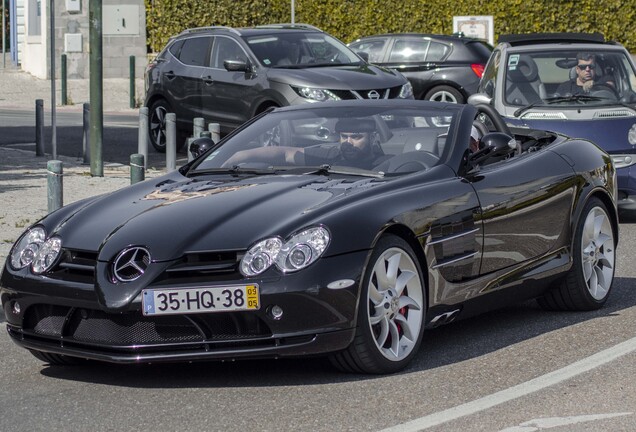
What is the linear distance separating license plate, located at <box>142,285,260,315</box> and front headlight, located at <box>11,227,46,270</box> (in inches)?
35.3

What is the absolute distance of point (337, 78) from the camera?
715 inches

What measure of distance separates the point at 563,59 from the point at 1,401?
9142mm

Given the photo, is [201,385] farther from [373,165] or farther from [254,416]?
[373,165]

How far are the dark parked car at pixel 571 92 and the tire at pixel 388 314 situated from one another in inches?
254

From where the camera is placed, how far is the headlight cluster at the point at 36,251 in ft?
23.1

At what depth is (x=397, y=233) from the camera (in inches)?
281

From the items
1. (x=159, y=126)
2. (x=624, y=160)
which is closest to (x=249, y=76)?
(x=159, y=126)

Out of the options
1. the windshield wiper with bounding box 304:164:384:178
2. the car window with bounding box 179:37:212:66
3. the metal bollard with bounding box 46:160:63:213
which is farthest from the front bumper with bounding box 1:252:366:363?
the car window with bounding box 179:37:212:66

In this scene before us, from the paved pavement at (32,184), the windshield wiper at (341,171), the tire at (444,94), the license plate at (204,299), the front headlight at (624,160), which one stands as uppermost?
the windshield wiper at (341,171)

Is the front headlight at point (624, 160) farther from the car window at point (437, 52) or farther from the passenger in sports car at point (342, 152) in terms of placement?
the car window at point (437, 52)

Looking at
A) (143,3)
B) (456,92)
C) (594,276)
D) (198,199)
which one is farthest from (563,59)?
(143,3)

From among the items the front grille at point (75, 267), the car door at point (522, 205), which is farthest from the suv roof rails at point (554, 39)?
the front grille at point (75, 267)

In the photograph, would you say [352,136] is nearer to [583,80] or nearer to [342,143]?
[342,143]

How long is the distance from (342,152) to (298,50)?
37.6 ft
